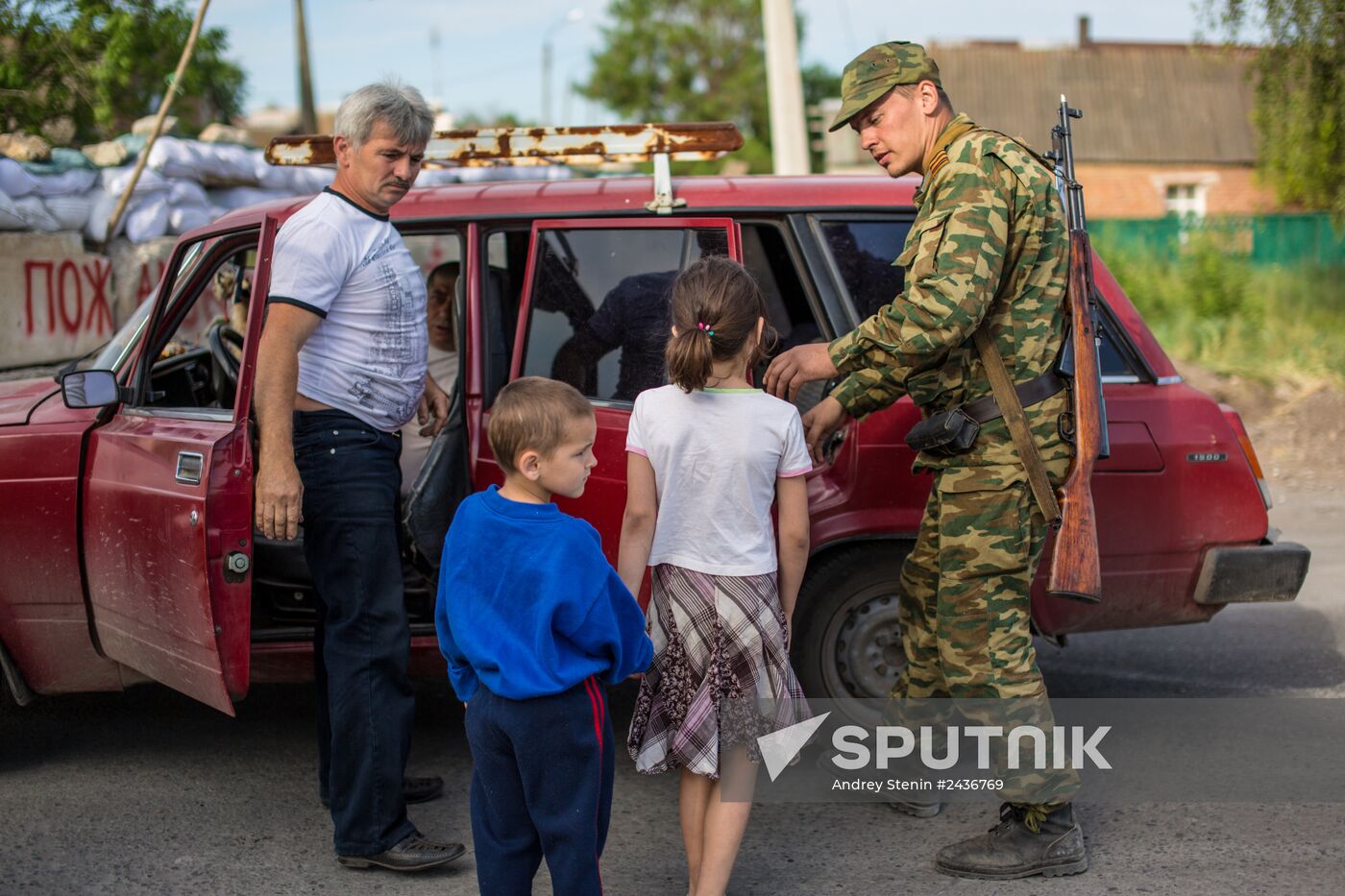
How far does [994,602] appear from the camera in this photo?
3.42 m

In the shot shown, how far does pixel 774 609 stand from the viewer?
321 cm

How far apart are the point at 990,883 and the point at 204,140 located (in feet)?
29.6

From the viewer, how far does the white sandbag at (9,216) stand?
26.3 ft

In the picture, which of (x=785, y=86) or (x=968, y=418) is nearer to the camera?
(x=968, y=418)

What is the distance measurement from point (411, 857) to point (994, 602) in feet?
5.50

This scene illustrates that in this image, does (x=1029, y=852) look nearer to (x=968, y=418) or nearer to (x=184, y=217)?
(x=968, y=418)

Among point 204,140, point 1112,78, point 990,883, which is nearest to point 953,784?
point 990,883

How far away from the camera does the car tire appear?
13.6 feet

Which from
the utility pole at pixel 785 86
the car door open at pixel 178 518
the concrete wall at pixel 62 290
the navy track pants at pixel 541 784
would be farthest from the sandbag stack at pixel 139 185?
the utility pole at pixel 785 86

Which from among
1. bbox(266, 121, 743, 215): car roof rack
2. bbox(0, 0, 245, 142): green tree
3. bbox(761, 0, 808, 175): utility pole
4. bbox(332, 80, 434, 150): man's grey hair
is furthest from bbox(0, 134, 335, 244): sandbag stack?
bbox(761, 0, 808, 175): utility pole

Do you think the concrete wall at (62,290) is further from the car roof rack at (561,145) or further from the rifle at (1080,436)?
the rifle at (1080,436)

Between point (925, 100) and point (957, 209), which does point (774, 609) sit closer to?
point (957, 209)

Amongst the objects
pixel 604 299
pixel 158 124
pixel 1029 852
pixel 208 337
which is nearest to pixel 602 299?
pixel 604 299

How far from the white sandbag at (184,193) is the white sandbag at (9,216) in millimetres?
1075
